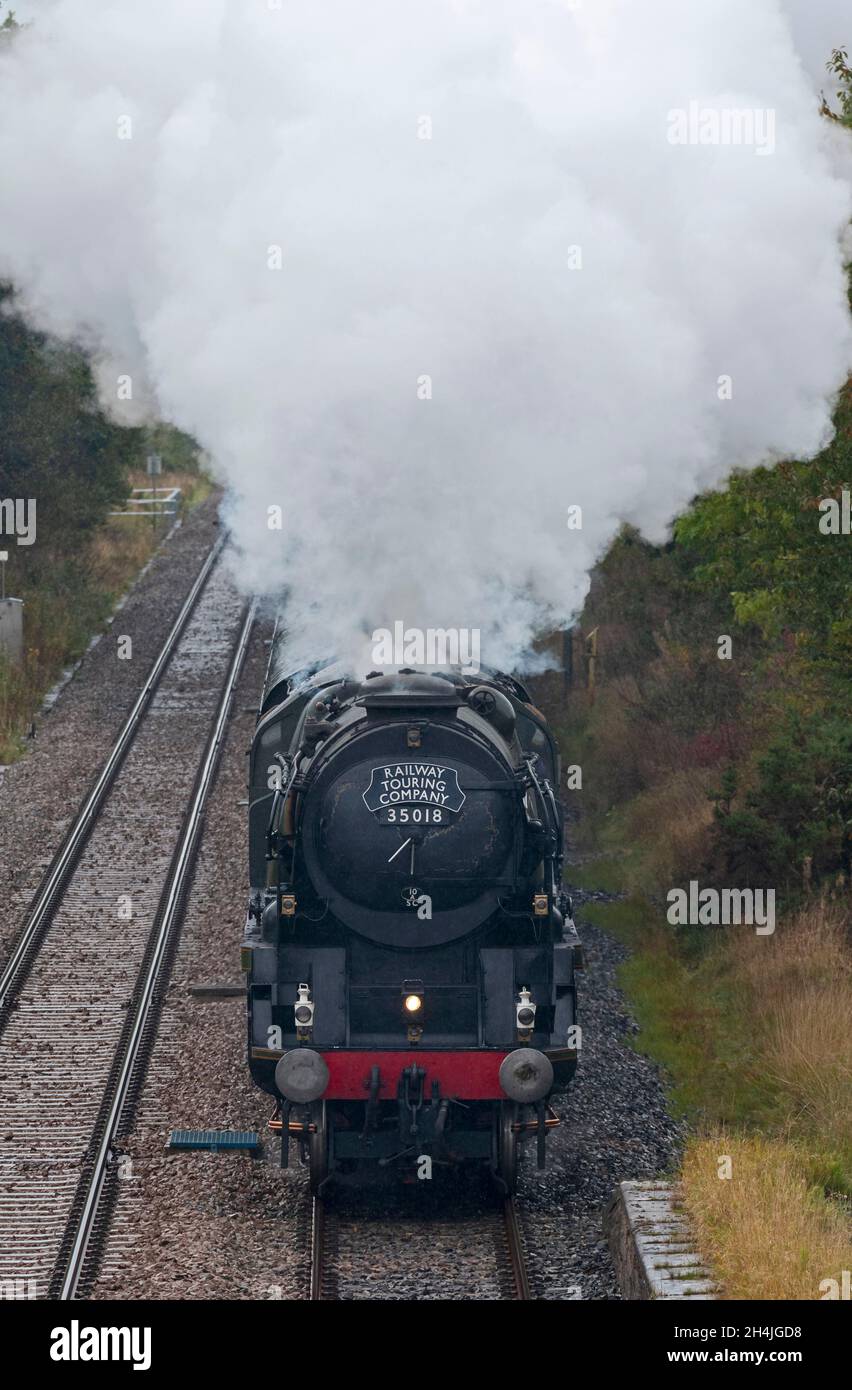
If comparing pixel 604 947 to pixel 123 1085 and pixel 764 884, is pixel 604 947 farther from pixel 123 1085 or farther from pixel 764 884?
pixel 123 1085

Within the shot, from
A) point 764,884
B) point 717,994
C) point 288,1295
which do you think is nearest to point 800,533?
point 764,884

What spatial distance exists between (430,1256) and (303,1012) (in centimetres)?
144

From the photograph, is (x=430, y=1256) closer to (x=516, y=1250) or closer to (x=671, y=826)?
Answer: (x=516, y=1250)

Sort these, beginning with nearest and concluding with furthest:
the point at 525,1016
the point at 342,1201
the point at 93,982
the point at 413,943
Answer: the point at 525,1016 → the point at 413,943 → the point at 342,1201 → the point at 93,982

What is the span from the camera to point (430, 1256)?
8328 mm

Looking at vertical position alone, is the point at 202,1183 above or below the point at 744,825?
below

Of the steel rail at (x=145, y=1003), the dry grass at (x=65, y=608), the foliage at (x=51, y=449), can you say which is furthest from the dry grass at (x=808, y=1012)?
the foliage at (x=51, y=449)

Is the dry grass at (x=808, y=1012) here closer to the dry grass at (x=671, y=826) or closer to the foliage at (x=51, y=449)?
the dry grass at (x=671, y=826)

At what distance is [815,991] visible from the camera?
36.6 ft

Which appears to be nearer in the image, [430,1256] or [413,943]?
[430,1256]

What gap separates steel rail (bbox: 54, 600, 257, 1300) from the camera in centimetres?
845

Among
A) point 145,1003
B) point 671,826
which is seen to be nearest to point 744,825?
point 671,826

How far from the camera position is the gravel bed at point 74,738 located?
15.5 metres

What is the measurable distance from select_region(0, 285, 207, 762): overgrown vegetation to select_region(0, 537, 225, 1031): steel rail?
157 cm
